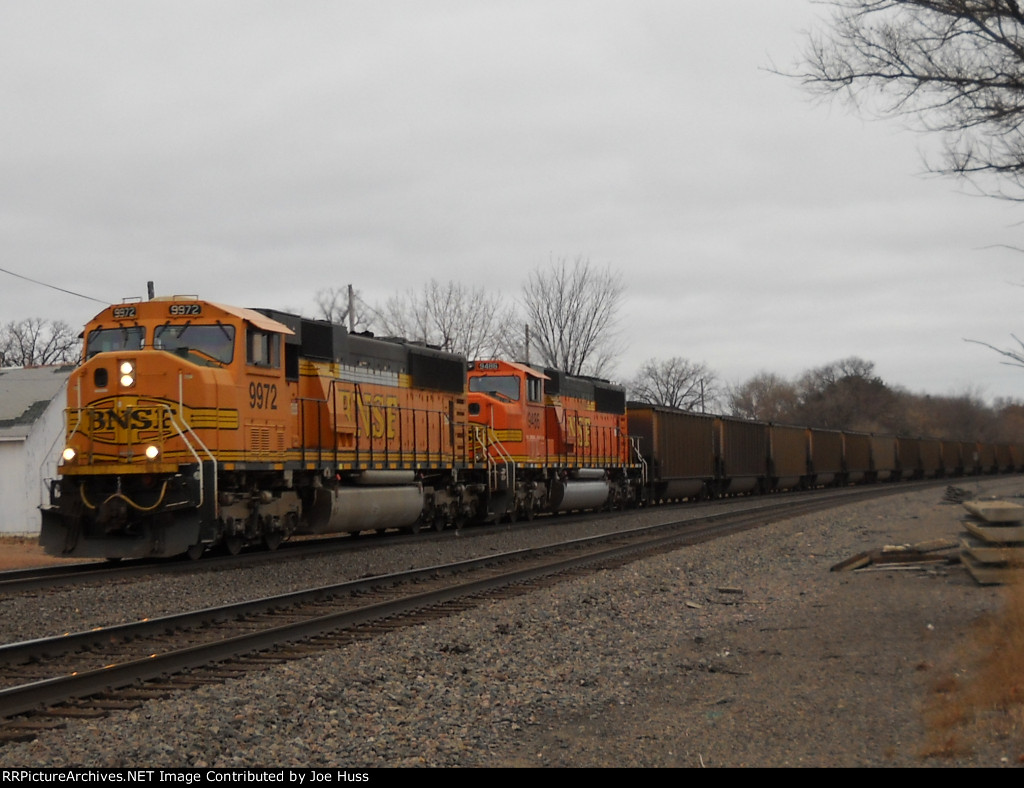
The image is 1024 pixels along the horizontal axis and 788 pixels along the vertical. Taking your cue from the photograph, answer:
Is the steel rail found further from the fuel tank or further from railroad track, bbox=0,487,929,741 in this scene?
the fuel tank

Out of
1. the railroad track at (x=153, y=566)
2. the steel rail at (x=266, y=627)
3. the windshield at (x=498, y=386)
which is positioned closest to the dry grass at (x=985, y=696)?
the steel rail at (x=266, y=627)

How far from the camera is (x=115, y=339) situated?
49.5 ft

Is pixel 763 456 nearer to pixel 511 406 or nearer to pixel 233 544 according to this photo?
pixel 511 406

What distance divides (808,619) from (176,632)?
5.89m

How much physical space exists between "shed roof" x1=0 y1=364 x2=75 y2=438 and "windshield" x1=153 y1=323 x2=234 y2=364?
1523cm

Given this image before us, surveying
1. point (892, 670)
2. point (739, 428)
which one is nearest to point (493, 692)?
point (892, 670)

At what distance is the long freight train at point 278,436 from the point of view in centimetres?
1403

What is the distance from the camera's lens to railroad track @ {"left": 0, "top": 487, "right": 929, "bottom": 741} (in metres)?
6.86

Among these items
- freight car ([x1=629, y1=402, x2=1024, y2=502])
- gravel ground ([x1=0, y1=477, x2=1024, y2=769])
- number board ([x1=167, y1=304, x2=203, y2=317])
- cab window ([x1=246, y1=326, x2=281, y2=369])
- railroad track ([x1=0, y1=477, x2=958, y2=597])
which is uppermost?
number board ([x1=167, y1=304, x2=203, y2=317])

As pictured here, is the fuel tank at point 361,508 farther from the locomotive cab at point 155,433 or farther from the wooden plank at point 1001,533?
the wooden plank at point 1001,533

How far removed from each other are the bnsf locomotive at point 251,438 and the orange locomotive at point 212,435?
0.9 inches

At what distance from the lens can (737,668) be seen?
313 inches

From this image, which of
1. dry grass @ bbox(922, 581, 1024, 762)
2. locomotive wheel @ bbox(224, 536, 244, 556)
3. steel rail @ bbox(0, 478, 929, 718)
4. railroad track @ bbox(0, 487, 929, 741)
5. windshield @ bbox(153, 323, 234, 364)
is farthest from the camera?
locomotive wheel @ bbox(224, 536, 244, 556)

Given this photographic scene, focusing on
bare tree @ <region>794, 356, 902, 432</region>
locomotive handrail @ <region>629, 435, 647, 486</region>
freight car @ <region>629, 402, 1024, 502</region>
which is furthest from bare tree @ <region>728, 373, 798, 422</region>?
locomotive handrail @ <region>629, 435, 647, 486</region>
